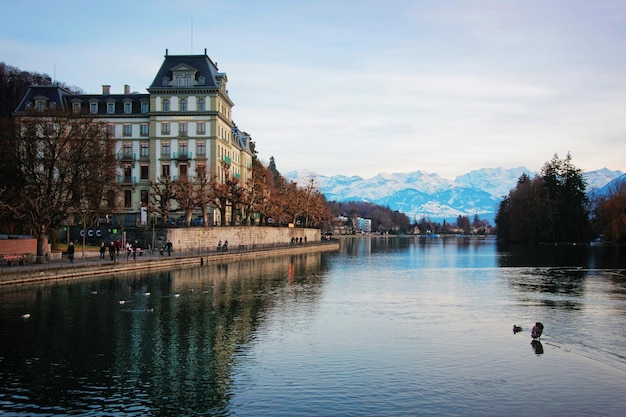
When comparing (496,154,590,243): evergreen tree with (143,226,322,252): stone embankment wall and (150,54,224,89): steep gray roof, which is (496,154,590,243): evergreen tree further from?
(150,54,224,89): steep gray roof

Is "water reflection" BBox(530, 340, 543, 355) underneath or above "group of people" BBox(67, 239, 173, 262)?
underneath

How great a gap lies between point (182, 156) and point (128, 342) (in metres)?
61.7

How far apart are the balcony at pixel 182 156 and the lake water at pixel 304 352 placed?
44029mm

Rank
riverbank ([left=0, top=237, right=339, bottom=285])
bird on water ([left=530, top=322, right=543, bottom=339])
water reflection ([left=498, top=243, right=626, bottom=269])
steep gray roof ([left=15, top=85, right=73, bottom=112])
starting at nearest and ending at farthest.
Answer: bird on water ([left=530, top=322, right=543, bottom=339]), riverbank ([left=0, top=237, right=339, bottom=285]), water reflection ([left=498, top=243, right=626, bottom=269]), steep gray roof ([left=15, top=85, right=73, bottom=112])

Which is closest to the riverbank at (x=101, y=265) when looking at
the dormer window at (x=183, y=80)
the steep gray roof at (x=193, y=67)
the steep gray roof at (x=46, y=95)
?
the steep gray roof at (x=193, y=67)

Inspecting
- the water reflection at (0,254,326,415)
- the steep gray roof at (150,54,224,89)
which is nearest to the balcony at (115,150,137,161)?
the steep gray roof at (150,54,224,89)

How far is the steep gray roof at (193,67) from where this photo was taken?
8156 centimetres

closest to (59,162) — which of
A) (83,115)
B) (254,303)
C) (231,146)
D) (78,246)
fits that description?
→ (83,115)

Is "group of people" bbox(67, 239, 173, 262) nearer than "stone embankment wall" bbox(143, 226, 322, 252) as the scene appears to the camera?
Yes

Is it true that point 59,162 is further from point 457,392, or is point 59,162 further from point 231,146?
point 231,146

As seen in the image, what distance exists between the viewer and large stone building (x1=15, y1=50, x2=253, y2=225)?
3216 inches

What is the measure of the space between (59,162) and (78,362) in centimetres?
3320

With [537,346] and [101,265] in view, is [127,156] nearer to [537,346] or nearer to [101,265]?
[101,265]

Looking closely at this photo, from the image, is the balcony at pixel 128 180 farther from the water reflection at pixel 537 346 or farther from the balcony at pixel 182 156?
the water reflection at pixel 537 346
